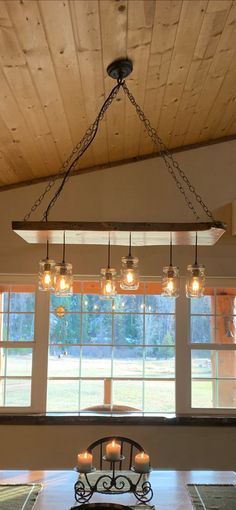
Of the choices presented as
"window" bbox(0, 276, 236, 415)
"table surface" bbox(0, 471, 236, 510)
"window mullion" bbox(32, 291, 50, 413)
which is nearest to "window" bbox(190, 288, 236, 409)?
"window" bbox(0, 276, 236, 415)

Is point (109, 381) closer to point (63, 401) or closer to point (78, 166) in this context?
point (63, 401)

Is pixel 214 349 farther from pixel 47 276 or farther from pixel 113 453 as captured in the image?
pixel 47 276

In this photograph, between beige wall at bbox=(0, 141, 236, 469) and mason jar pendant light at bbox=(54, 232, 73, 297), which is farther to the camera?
beige wall at bbox=(0, 141, 236, 469)

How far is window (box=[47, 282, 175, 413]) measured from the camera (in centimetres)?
399

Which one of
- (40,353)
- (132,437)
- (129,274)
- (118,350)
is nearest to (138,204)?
(118,350)

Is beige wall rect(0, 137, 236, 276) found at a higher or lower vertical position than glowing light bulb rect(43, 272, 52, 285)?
higher

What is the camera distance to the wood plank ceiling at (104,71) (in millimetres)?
2025

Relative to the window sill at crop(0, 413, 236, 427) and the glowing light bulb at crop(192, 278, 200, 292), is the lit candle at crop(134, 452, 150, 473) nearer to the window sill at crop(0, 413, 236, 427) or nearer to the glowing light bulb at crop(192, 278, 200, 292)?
the glowing light bulb at crop(192, 278, 200, 292)

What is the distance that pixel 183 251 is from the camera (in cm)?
400

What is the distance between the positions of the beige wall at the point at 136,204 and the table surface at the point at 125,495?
71.3 inches

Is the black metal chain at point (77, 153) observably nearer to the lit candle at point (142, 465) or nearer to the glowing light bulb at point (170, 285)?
the glowing light bulb at point (170, 285)

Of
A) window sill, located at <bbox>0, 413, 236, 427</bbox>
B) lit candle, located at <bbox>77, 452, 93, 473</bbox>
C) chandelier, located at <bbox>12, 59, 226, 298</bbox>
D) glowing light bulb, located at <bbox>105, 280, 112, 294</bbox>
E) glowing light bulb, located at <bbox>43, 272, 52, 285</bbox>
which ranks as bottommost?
window sill, located at <bbox>0, 413, 236, 427</bbox>

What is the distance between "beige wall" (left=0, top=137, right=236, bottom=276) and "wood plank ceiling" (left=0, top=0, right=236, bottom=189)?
0.38 m

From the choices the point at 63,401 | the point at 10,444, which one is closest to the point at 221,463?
the point at 63,401
